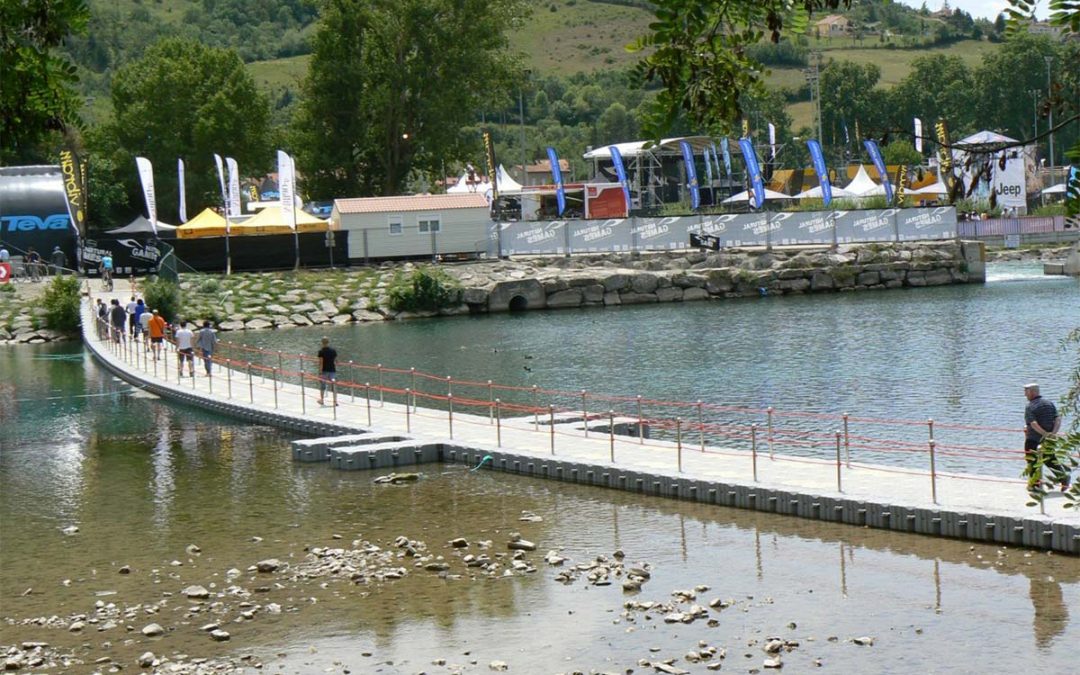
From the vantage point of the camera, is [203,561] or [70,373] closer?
[203,561]

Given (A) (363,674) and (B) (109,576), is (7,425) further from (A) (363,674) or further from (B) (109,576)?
(A) (363,674)

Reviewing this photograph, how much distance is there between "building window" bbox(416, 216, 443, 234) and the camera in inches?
3017

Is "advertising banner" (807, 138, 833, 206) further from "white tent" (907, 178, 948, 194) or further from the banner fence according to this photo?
"white tent" (907, 178, 948, 194)

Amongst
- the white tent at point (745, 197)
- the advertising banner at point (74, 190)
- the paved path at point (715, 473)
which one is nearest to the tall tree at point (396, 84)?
the advertising banner at point (74, 190)

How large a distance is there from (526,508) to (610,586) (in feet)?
17.4

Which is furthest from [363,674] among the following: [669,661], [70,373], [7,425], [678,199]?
[678,199]

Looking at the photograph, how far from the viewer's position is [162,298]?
62031 millimetres

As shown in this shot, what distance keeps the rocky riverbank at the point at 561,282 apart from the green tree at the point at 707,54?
5970 centimetres

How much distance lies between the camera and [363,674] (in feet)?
54.5

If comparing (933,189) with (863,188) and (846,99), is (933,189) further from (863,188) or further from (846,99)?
(846,99)

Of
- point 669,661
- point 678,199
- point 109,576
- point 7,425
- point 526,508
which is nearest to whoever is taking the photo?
point 669,661

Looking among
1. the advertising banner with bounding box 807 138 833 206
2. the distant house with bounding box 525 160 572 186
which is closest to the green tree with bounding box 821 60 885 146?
the distant house with bounding box 525 160 572 186

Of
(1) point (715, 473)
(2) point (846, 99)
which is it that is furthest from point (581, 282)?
(2) point (846, 99)

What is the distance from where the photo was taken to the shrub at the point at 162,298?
6138 cm
